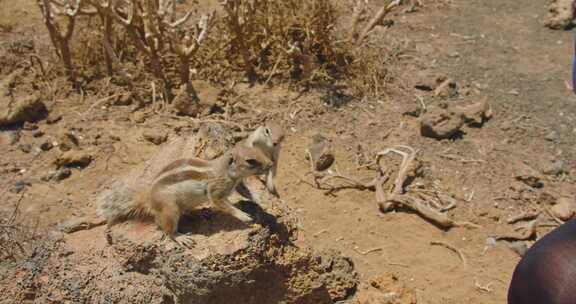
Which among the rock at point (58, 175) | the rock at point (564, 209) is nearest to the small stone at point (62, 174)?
the rock at point (58, 175)

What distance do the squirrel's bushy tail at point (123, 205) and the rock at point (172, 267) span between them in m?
0.11

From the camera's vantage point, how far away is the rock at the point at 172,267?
3367 millimetres

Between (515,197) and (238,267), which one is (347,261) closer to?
(238,267)

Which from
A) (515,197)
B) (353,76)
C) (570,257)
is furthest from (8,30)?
(570,257)

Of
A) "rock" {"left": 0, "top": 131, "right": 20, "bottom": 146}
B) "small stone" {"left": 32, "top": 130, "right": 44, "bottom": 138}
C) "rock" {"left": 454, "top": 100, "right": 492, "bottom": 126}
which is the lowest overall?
"rock" {"left": 454, "top": 100, "right": 492, "bottom": 126}

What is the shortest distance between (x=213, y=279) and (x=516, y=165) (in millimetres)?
3540

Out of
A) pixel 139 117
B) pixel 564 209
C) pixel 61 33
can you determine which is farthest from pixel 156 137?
pixel 564 209

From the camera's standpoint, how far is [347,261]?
4.59m

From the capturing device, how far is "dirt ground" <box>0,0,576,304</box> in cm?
496

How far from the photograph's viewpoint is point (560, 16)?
7.70 meters

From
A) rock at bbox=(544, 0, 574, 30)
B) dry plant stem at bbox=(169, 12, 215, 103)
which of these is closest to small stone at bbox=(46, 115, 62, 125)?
dry plant stem at bbox=(169, 12, 215, 103)

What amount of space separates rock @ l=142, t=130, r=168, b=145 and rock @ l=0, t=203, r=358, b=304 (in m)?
1.98

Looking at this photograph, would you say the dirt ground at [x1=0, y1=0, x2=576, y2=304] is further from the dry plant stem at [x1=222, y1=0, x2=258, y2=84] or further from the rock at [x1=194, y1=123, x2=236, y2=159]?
the rock at [x1=194, y1=123, x2=236, y2=159]

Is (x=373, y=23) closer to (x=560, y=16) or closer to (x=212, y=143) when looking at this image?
(x=560, y=16)
